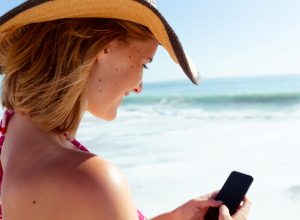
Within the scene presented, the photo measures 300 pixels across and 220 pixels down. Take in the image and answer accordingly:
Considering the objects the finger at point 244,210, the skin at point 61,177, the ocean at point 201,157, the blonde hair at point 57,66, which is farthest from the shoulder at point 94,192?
the ocean at point 201,157

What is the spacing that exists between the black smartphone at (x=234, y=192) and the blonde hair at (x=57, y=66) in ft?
2.18

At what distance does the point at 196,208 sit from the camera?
184 cm

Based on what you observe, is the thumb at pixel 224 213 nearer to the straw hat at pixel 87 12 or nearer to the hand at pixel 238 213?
the hand at pixel 238 213

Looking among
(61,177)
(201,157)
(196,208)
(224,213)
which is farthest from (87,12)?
(201,157)

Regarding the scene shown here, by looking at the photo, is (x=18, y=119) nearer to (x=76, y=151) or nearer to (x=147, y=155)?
(x=76, y=151)

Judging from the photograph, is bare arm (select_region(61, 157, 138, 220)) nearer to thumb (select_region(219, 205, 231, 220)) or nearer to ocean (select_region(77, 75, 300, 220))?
thumb (select_region(219, 205, 231, 220))

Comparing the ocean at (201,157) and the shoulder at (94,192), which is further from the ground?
the shoulder at (94,192)

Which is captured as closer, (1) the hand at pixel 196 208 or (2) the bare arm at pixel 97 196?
(2) the bare arm at pixel 97 196

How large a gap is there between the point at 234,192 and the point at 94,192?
2.61 feet

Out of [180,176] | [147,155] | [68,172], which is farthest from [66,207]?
[147,155]

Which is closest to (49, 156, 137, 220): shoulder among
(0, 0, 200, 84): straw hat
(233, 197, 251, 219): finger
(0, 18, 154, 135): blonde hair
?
(0, 18, 154, 135): blonde hair

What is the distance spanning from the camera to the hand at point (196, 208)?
1792 mm

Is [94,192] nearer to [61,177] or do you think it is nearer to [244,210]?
[61,177]

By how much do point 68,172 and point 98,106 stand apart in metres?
0.42
